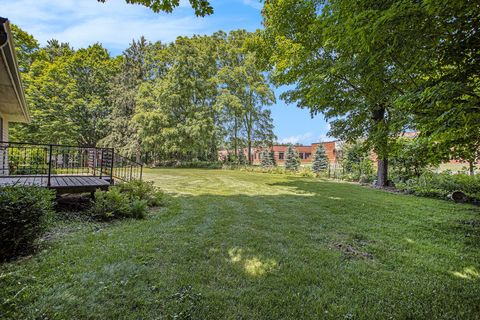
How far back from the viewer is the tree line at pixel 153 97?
69.2 feet

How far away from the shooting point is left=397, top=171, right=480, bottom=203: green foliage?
8.81m

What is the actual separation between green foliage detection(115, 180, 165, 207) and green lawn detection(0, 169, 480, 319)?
113 cm

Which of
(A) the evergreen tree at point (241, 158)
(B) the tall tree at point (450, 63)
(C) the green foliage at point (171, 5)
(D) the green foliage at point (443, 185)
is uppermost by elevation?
(C) the green foliage at point (171, 5)

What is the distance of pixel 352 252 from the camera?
374cm

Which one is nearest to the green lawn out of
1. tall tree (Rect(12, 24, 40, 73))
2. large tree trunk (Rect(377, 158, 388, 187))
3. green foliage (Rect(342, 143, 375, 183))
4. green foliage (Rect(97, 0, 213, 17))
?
green foliage (Rect(97, 0, 213, 17))

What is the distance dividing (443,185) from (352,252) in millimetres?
8724

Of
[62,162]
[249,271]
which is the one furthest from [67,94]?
[249,271]

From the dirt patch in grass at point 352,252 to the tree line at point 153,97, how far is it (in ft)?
61.5

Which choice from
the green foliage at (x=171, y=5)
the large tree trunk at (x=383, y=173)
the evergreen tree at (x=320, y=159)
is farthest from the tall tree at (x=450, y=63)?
the evergreen tree at (x=320, y=159)

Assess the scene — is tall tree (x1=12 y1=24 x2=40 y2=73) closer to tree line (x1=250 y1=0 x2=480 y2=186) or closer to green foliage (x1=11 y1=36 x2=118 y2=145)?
green foliage (x1=11 y1=36 x2=118 y2=145)

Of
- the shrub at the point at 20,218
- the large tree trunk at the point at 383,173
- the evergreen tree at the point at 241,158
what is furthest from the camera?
the evergreen tree at the point at 241,158

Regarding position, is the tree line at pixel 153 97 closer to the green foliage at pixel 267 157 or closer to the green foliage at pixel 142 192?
the green foliage at pixel 267 157

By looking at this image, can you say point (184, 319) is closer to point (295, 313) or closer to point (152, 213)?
point (295, 313)

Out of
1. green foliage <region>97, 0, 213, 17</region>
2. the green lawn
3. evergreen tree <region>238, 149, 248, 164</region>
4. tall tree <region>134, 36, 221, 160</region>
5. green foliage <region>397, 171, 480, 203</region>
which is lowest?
the green lawn
